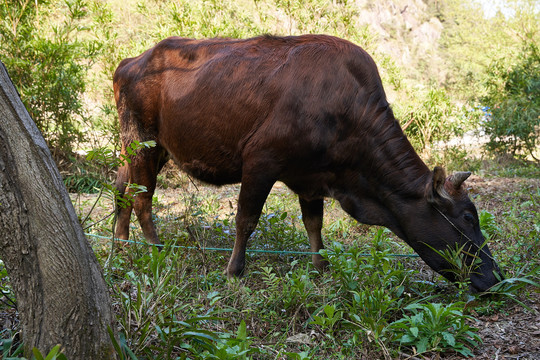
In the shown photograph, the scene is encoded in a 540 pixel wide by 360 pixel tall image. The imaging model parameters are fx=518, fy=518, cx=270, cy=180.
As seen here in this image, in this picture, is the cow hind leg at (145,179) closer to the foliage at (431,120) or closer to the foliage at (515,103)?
the foliage at (431,120)

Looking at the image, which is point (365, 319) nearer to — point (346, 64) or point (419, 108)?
point (346, 64)

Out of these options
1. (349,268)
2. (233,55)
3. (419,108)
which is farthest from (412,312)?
(419,108)

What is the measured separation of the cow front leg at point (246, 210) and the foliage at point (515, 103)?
8429 mm

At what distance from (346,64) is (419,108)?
22.3 ft

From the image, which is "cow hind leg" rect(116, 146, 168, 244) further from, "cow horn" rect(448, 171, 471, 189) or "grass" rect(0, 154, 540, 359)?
"cow horn" rect(448, 171, 471, 189)

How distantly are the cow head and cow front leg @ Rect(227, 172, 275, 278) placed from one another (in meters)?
1.20

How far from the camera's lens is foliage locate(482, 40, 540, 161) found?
10.8 metres

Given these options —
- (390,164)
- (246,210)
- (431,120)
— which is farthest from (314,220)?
(431,120)

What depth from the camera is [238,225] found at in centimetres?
414

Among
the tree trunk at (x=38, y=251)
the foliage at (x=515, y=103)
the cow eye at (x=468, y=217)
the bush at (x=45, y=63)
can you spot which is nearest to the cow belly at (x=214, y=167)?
the cow eye at (x=468, y=217)

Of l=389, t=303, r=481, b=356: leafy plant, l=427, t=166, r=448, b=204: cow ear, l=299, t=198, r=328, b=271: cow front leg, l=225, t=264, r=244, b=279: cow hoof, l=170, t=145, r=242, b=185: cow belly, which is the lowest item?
l=225, t=264, r=244, b=279: cow hoof

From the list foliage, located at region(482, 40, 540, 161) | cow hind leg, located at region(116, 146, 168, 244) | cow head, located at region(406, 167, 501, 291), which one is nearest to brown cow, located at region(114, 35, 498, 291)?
cow head, located at region(406, 167, 501, 291)

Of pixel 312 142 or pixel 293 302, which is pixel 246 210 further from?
pixel 293 302

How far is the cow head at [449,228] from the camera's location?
3.77 meters
